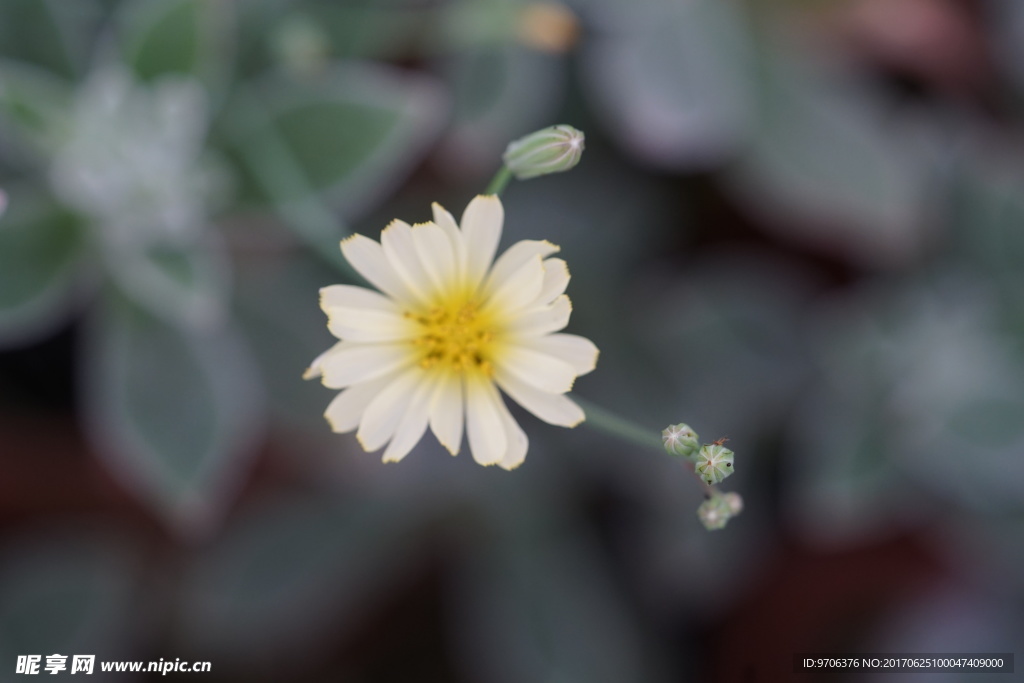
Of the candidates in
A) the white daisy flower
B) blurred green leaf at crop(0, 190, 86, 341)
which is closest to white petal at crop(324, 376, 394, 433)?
the white daisy flower

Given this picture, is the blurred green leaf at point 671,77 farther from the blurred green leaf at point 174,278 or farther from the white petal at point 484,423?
the white petal at point 484,423

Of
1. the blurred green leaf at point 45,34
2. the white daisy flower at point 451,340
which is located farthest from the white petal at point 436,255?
the blurred green leaf at point 45,34

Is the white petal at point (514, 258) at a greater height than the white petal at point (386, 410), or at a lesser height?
greater

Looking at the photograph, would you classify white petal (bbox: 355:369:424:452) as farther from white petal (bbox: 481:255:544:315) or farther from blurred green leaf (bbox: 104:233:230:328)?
blurred green leaf (bbox: 104:233:230:328)

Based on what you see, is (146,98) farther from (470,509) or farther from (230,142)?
(470,509)

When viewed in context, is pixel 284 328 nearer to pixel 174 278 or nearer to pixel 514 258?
pixel 174 278

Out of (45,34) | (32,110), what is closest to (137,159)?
(32,110)
